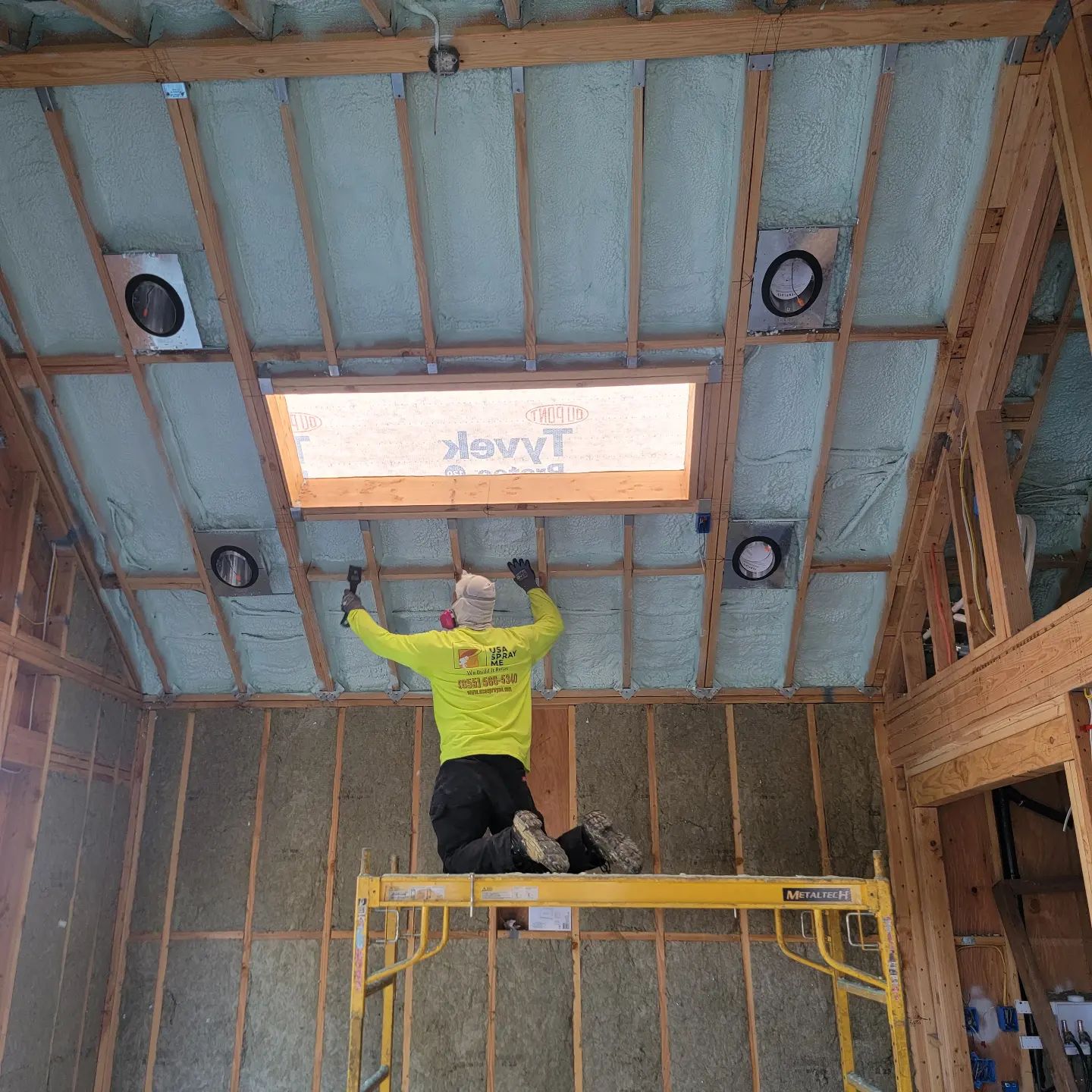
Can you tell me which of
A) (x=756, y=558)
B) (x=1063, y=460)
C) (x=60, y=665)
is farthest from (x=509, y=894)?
(x=1063, y=460)

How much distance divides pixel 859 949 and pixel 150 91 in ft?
20.5

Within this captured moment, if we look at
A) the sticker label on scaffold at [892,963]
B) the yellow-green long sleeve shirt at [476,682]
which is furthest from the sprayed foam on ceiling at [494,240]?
the sticker label on scaffold at [892,963]

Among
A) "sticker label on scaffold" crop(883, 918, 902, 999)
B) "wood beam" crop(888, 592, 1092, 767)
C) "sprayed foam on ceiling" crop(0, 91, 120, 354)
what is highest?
"sprayed foam on ceiling" crop(0, 91, 120, 354)

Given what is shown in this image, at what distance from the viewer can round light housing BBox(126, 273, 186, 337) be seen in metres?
4.98

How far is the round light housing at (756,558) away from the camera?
19.6 ft

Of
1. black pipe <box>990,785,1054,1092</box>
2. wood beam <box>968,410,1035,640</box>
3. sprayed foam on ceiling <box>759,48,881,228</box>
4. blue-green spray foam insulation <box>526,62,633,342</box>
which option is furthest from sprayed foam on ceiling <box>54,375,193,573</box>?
black pipe <box>990,785,1054,1092</box>

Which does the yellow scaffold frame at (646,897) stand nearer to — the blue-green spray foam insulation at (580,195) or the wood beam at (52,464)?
the blue-green spray foam insulation at (580,195)

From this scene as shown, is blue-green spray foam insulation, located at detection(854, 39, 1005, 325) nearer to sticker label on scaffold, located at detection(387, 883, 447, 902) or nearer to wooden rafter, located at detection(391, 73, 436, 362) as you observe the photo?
wooden rafter, located at detection(391, 73, 436, 362)

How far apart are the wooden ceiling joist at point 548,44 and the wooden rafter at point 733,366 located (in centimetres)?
24

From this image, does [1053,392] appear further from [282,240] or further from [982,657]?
[282,240]

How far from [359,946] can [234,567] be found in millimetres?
2770

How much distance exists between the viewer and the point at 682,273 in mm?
4957

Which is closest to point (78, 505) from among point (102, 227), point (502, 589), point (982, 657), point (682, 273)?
point (102, 227)

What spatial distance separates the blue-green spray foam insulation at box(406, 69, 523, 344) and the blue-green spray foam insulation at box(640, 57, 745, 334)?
2.18 feet
